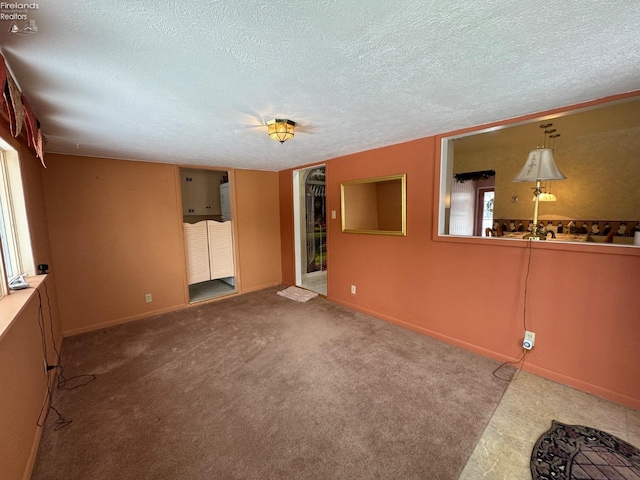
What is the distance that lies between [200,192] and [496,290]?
501 cm

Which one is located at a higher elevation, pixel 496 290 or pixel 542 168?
pixel 542 168

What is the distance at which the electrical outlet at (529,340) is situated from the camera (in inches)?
84.4

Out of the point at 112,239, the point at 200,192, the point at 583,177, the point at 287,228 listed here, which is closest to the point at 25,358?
the point at 112,239

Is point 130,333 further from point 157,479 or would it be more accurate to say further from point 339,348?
point 339,348

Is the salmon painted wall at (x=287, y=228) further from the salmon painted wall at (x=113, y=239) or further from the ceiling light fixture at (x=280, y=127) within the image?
the ceiling light fixture at (x=280, y=127)

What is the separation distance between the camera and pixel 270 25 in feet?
3.28

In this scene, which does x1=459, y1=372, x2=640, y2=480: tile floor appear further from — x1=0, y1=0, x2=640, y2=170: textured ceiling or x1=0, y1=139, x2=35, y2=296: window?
x1=0, y1=139, x2=35, y2=296: window

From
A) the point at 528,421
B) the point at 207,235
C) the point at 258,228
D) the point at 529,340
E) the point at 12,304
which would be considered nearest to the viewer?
the point at 12,304

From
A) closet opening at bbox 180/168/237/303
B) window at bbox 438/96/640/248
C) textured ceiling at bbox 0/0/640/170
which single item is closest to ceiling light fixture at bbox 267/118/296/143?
textured ceiling at bbox 0/0/640/170

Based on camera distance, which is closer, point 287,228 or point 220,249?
point 220,249

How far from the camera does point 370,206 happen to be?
148 inches

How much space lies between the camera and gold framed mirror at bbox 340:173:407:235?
3.54 meters

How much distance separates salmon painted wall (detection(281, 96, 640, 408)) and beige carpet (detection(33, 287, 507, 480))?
1.06ft

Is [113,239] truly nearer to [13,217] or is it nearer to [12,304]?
[13,217]
